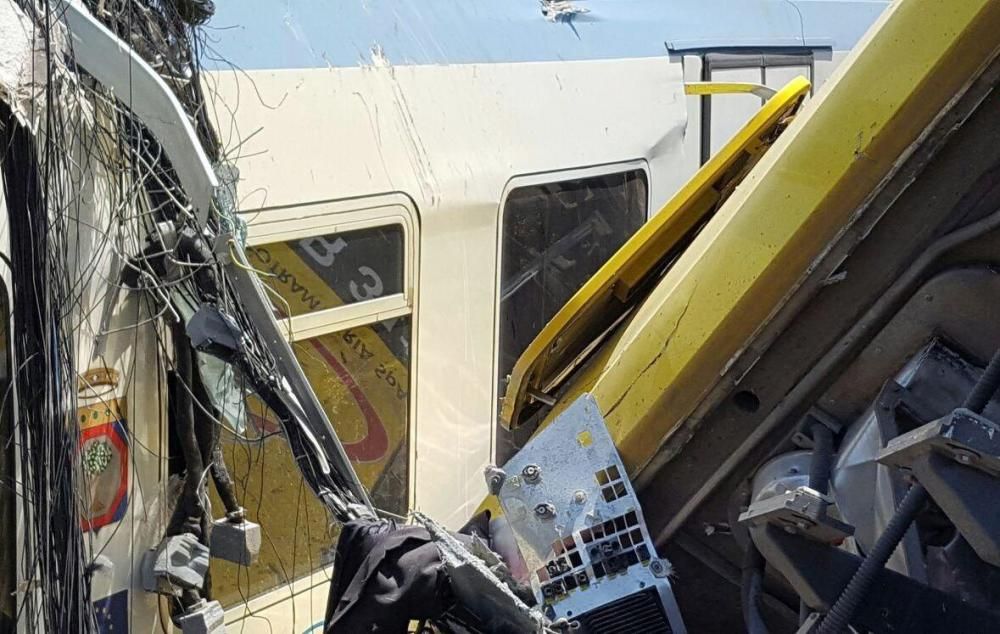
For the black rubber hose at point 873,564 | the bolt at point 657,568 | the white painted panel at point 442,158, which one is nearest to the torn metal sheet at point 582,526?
the bolt at point 657,568

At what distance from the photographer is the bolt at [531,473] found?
8.43ft

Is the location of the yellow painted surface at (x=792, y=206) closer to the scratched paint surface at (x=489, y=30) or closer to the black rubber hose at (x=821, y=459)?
the black rubber hose at (x=821, y=459)

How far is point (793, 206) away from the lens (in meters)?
2.35

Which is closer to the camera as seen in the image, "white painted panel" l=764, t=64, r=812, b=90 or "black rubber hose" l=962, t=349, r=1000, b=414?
"black rubber hose" l=962, t=349, r=1000, b=414

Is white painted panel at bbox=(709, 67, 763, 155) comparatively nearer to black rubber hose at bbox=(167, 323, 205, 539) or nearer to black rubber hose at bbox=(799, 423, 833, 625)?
black rubber hose at bbox=(799, 423, 833, 625)

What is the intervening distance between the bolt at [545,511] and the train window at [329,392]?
0.67 metres

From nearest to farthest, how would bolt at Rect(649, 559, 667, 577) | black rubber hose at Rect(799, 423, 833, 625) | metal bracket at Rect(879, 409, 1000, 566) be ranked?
metal bracket at Rect(879, 409, 1000, 566) → black rubber hose at Rect(799, 423, 833, 625) → bolt at Rect(649, 559, 667, 577)

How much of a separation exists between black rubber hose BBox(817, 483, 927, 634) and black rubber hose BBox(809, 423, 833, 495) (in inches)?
8.1

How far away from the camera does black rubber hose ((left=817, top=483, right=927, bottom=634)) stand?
202 cm

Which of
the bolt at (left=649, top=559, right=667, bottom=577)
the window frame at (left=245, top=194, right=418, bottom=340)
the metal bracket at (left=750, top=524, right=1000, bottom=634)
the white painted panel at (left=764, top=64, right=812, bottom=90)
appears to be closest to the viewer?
the metal bracket at (left=750, top=524, right=1000, bottom=634)

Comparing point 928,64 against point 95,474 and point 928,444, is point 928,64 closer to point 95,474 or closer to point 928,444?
point 928,444

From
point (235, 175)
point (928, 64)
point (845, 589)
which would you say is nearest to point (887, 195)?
point (928, 64)

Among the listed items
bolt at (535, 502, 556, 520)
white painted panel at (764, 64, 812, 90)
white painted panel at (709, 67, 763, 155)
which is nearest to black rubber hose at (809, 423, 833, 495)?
bolt at (535, 502, 556, 520)

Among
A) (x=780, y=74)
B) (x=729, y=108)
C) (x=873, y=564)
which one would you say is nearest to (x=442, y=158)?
(x=873, y=564)
